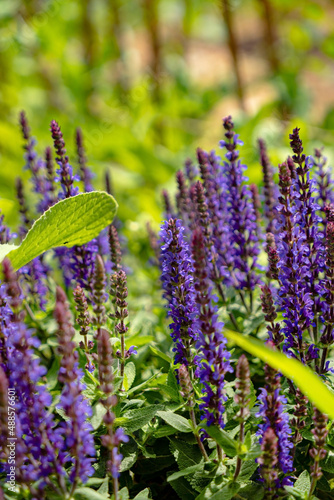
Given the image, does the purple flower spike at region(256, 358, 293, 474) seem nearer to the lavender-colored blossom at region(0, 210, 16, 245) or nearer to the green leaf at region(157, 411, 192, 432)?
the green leaf at region(157, 411, 192, 432)

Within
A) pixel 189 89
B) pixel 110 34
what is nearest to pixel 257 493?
pixel 189 89

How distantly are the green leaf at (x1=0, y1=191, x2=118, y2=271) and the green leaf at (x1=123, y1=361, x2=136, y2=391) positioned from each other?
0.48 meters

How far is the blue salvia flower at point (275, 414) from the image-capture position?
1.43 meters

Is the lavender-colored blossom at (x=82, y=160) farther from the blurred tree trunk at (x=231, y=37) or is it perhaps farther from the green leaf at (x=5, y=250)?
the blurred tree trunk at (x=231, y=37)

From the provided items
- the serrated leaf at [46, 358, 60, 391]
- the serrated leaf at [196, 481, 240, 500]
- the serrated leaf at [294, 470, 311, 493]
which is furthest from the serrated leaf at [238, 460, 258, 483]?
the serrated leaf at [46, 358, 60, 391]

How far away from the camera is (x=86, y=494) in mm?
1408

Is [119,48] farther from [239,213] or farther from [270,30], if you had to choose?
[239,213]

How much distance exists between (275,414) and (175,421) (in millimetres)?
298

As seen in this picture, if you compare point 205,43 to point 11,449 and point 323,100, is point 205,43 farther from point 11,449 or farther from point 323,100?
point 11,449

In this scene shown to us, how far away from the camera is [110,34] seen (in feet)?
25.3

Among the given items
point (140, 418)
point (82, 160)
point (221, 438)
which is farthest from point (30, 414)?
point (82, 160)

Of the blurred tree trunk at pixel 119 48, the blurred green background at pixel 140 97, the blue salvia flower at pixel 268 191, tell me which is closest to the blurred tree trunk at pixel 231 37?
the blurred green background at pixel 140 97

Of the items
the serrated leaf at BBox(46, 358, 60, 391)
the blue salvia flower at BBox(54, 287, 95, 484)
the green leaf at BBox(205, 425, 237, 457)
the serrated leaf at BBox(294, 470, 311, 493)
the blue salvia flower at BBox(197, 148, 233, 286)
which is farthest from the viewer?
the blue salvia flower at BBox(197, 148, 233, 286)

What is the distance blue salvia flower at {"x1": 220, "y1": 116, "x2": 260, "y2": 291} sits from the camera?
220 cm
